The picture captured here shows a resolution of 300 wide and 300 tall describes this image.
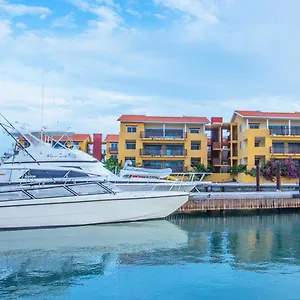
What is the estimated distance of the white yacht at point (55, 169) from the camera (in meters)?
20.8

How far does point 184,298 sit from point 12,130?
1719 centimetres

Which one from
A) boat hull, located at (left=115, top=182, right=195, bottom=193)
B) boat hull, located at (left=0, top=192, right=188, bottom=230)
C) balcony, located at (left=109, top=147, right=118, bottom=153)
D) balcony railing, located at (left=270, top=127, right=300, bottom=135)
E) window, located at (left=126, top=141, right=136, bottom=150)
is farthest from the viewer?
balcony, located at (left=109, top=147, right=118, bottom=153)

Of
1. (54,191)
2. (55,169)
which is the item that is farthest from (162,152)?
(54,191)

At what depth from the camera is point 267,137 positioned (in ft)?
129

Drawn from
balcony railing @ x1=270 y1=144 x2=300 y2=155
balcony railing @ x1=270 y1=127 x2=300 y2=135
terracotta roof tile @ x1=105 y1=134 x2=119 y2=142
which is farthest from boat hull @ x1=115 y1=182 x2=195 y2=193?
terracotta roof tile @ x1=105 y1=134 x2=119 y2=142

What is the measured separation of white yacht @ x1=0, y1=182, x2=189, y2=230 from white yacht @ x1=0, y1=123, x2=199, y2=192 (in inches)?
53.7

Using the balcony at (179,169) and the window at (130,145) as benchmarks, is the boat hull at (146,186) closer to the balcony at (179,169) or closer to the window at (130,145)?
the balcony at (179,169)

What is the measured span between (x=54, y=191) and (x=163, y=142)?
22913mm

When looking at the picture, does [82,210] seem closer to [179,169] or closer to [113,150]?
[179,169]

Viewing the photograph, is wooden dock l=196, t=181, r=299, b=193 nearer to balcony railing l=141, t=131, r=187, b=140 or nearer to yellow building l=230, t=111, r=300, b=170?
yellow building l=230, t=111, r=300, b=170

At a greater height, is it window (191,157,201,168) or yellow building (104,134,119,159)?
yellow building (104,134,119,159)

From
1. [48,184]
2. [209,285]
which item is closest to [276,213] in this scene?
[48,184]

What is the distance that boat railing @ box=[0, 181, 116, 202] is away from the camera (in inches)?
719

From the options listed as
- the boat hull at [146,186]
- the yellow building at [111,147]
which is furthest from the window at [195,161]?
the boat hull at [146,186]
